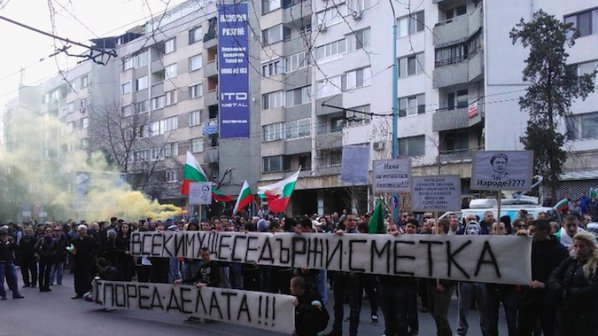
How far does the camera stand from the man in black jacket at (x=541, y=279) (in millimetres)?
7602

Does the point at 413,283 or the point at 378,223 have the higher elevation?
the point at 378,223

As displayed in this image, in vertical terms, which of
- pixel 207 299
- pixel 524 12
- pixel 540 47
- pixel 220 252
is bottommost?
pixel 207 299

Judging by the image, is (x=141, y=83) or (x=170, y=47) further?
(x=141, y=83)

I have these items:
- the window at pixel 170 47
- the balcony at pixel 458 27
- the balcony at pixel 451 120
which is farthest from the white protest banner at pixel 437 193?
the window at pixel 170 47

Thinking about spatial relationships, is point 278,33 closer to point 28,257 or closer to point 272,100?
point 272,100

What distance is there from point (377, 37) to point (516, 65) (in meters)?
10.2

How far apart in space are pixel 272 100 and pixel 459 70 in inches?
676

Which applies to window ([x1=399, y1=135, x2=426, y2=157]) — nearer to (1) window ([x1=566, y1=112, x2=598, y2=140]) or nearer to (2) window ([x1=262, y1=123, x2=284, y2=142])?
(1) window ([x1=566, y1=112, x2=598, y2=140])

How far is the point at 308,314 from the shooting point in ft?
23.5

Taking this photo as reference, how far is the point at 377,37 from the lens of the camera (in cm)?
4019

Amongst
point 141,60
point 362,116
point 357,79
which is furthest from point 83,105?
point 362,116

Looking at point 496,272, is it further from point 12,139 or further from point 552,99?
point 12,139

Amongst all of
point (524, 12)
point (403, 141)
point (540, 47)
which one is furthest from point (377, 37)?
point (540, 47)

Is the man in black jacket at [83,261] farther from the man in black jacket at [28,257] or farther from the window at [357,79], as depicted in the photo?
the window at [357,79]
